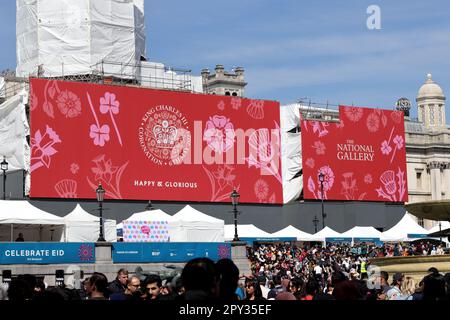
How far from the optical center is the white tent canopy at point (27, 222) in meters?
38.7

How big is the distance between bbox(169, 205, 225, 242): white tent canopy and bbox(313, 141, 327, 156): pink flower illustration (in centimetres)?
2494

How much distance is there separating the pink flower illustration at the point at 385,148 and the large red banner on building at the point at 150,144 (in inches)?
431

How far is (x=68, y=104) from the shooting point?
2258 inches

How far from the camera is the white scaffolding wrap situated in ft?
208

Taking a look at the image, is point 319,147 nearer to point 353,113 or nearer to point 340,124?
point 340,124

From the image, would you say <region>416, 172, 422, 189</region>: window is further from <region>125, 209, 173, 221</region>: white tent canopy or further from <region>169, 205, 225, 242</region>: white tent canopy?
<region>125, 209, 173, 221</region>: white tent canopy

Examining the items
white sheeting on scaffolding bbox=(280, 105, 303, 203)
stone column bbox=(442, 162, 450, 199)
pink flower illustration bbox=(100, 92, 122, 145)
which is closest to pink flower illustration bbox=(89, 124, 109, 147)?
pink flower illustration bbox=(100, 92, 122, 145)

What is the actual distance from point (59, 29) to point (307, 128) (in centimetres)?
1897

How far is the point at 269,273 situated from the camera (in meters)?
41.1

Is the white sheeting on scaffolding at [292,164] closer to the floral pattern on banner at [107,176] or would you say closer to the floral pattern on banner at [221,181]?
the floral pattern on banner at [221,181]

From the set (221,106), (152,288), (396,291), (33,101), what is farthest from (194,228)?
(152,288)

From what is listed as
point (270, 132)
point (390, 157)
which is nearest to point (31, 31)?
point (270, 132)

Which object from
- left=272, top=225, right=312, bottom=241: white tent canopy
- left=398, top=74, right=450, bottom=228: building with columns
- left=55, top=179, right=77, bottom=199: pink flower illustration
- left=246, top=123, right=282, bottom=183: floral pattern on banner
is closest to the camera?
left=272, top=225, right=312, bottom=241: white tent canopy
